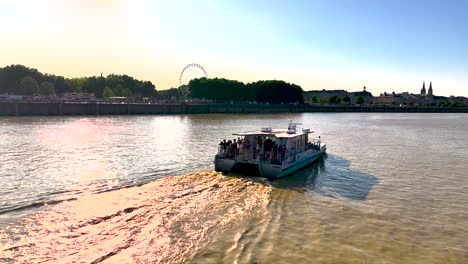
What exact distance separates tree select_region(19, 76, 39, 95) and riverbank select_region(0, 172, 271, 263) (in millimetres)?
147615

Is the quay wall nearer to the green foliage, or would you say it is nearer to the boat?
the green foliage

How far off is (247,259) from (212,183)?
36.0ft

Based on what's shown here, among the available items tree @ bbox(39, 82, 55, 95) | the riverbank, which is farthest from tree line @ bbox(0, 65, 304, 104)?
the riverbank

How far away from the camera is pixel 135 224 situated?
15852mm

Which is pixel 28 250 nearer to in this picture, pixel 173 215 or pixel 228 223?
pixel 173 215

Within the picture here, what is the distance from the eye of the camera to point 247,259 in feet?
43.7

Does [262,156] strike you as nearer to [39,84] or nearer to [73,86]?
[39,84]

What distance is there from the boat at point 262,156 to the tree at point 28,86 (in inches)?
5720

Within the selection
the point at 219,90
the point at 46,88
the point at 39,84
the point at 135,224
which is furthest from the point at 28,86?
the point at 135,224

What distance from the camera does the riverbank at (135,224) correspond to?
42.8ft

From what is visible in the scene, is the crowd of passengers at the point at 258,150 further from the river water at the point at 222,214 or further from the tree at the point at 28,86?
the tree at the point at 28,86

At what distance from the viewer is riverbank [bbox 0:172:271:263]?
42.8 ft

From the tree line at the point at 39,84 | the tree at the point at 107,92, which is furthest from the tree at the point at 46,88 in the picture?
the tree at the point at 107,92

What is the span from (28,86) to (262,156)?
14879 centimetres
